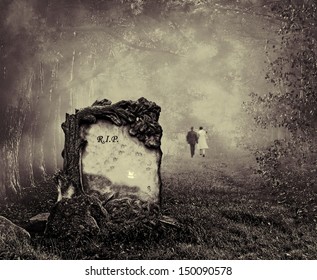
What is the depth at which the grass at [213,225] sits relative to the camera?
5.69 metres

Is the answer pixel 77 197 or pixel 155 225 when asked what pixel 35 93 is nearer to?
pixel 77 197

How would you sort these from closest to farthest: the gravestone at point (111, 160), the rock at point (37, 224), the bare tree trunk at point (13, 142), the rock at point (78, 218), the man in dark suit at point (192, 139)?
the rock at point (78, 218) < the gravestone at point (111, 160) < the rock at point (37, 224) < the man in dark suit at point (192, 139) < the bare tree trunk at point (13, 142)

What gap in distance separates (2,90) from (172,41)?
97.8 inches

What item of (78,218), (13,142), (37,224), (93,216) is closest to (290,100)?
(93,216)

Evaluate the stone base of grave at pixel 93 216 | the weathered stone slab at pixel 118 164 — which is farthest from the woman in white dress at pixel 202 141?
the stone base of grave at pixel 93 216

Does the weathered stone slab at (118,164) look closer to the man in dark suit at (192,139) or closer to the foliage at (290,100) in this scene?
the man in dark suit at (192,139)

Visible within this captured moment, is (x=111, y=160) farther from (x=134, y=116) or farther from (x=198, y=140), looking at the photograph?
(x=198, y=140)

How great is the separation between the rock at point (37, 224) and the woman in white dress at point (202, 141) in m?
2.16

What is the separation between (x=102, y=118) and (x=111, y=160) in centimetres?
52

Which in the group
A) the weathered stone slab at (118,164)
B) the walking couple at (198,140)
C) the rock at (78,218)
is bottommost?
the rock at (78,218)

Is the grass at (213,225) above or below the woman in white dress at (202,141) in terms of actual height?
below

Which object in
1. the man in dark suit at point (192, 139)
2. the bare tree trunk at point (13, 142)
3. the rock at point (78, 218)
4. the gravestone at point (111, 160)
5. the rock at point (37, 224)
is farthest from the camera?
the bare tree trunk at point (13, 142)

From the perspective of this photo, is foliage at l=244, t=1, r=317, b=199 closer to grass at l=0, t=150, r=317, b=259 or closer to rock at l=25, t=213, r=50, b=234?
grass at l=0, t=150, r=317, b=259

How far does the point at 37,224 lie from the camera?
6043mm
